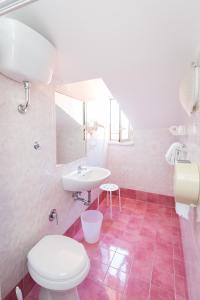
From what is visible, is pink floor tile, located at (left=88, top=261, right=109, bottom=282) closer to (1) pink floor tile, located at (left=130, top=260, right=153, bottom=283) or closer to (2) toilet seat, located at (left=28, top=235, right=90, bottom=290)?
(1) pink floor tile, located at (left=130, top=260, right=153, bottom=283)

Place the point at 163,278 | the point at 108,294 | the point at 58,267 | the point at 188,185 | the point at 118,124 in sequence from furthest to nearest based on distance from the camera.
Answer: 1. the point at 118,124
2. the point at 163,278
3. the point at 108,294
4. the point at 58,267
5. the point at 188,185

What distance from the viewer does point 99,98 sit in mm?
2340

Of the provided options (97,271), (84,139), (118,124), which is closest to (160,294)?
(97,271)

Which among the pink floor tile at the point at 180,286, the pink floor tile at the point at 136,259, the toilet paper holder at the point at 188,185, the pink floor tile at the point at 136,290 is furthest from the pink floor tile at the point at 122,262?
the toilet paper holder at the point at 188,185

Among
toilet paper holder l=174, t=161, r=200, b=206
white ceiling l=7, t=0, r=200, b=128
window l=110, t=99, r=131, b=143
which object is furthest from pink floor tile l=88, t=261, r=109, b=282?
window l=110, t=99, r=131, b=143

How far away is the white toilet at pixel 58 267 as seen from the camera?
2.88 ft

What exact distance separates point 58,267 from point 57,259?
63 millimetres

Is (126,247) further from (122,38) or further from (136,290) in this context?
(122,38)

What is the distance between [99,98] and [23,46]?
64.4 inches

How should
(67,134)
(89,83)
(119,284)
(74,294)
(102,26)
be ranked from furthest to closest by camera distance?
(89,83) → (67,134) → (119,284) → (74,294) → (102,26)

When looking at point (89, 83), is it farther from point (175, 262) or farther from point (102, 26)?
point (175, 262)

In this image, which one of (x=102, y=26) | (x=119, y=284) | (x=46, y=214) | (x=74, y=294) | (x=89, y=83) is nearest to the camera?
(x=102, y=26)

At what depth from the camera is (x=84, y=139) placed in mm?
1993

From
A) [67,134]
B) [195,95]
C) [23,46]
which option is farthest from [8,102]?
[195,95]
